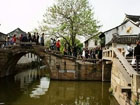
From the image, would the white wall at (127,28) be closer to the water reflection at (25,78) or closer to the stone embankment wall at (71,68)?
the stone embankment wall at (71,68)

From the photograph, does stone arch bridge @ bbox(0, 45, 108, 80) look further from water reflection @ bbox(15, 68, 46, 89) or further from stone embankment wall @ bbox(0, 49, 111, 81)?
water reflection @ bbox(15, 68, 46, 89)

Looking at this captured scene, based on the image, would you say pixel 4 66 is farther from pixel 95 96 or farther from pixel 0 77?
pixel 95 96


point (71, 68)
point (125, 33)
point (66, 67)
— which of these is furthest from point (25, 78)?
point (125, 33)

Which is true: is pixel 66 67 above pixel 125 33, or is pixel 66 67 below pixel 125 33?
below

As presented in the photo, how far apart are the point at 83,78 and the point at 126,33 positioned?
47.7ft

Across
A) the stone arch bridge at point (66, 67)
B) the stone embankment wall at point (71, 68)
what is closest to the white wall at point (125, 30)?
the stone embankment wall at point (71, 68)

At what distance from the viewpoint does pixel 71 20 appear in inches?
1014

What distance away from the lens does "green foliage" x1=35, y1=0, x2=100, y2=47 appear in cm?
2578

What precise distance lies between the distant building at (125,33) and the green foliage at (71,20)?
11.1 feet

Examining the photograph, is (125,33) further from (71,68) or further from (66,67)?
(66,67)

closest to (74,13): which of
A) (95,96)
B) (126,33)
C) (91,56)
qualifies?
(91,56)

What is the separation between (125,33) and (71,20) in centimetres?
994

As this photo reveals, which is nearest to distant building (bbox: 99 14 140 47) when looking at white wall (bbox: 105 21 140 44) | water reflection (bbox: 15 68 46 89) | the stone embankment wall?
white wall (bbox: 105 21 140 44)

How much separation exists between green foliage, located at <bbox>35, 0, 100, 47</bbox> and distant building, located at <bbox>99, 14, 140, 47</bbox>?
3371 mm
